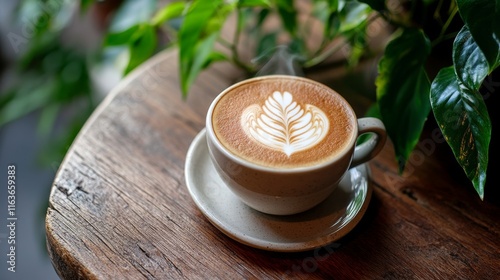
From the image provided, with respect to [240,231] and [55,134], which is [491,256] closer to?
[240,231]

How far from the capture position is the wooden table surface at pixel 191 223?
61 centimetres

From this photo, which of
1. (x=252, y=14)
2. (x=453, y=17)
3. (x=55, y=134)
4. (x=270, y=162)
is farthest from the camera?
(x=55, y=134)

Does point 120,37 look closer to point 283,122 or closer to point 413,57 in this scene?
point 283,122

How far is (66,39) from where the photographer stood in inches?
63.4

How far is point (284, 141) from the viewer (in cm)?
61

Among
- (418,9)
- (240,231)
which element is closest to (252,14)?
(418,9)

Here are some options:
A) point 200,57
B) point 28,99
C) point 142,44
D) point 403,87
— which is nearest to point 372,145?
point 403,87

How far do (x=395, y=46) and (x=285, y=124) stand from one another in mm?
180

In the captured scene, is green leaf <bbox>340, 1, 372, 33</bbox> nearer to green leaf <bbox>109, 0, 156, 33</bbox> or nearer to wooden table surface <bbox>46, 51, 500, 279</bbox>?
wooden table surface <bbox>46, 51, 500, 279</bbox>

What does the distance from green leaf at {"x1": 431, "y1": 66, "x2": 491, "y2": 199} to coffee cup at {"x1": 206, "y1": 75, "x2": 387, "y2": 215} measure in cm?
8

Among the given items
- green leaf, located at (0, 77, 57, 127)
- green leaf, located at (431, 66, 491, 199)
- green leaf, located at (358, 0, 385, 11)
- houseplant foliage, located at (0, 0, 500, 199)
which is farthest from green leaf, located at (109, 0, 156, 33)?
green leaf, located at (431, 66, 491, 199)

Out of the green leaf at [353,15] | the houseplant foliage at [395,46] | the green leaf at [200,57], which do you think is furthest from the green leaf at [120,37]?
the green leaf at [353,15]

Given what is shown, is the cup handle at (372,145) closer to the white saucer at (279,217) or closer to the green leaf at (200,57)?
the white saucer at (279,217)

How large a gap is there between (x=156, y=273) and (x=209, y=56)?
Result: 39 centimetres
